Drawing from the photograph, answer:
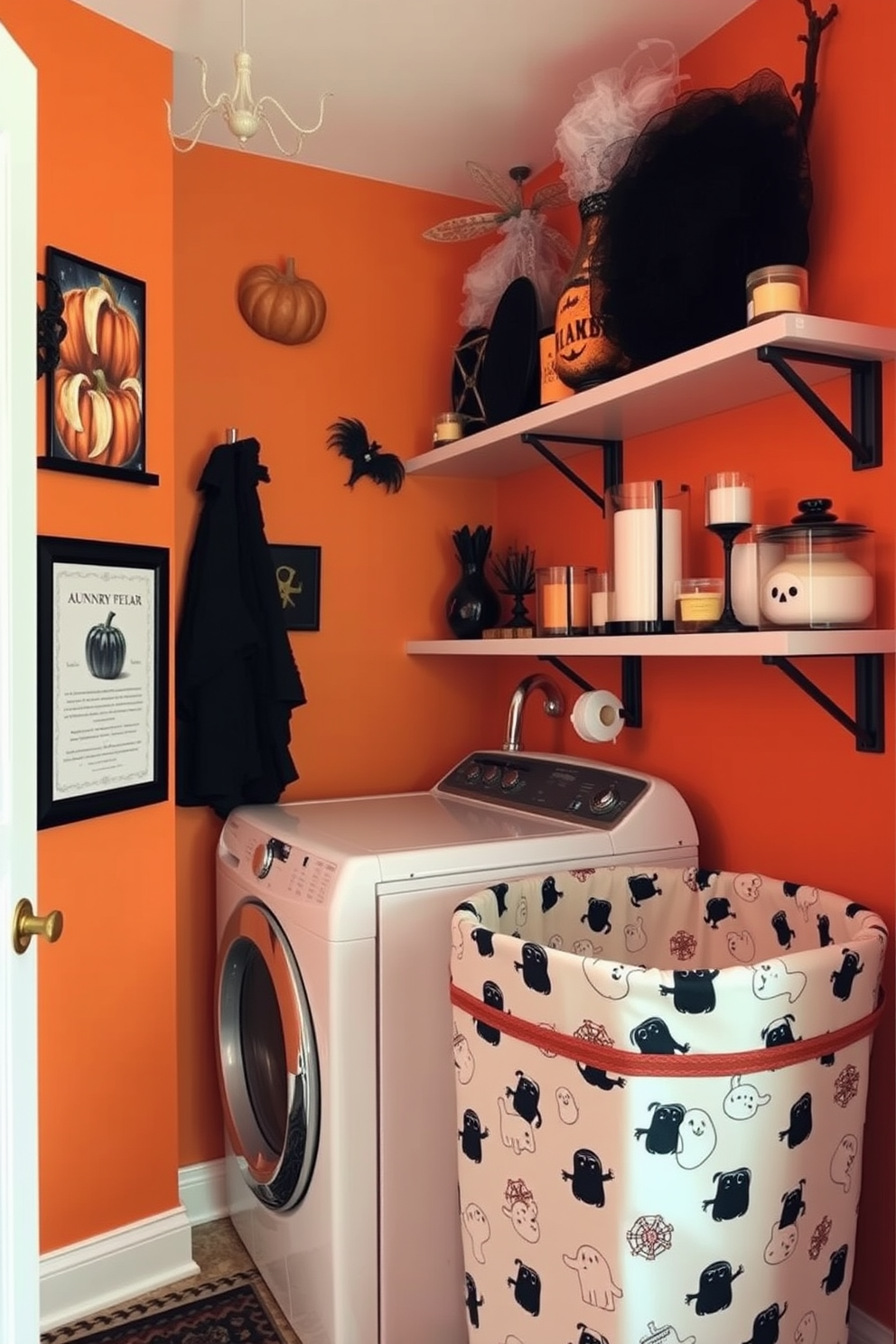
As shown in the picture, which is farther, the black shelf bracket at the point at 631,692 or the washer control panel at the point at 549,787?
the black shelf bracket at the point at 631,692

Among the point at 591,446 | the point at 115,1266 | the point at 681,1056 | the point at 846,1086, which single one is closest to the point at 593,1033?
the point at 681,1056

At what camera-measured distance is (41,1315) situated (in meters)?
1.92

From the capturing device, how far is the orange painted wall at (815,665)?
166cm

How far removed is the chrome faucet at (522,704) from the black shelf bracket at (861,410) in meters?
0.93

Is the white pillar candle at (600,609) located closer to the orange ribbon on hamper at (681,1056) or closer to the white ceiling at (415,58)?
A: the orange ribbon on hamper at (681,1056)

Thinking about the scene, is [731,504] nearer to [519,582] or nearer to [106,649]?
[519,582]

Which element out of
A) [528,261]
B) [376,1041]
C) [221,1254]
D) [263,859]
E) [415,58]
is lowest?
[221,1254]

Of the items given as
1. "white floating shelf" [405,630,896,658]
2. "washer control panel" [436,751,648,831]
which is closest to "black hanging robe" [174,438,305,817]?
"washer control panel" [436,751,648,831]

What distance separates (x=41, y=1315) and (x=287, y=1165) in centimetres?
57

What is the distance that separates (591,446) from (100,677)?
1156 mm

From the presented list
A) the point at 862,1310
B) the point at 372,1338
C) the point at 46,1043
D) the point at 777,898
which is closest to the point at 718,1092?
the point at 777,898

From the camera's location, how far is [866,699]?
1673mm

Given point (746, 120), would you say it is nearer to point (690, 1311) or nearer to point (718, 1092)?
point (718, 1092)

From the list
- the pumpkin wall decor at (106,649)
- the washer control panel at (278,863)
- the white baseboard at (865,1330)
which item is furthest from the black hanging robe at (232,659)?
the white baseboard at (865,1330)
